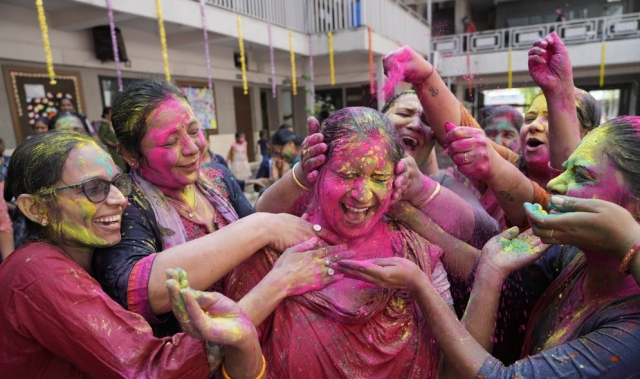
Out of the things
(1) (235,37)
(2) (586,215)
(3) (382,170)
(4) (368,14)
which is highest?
(4) (368,14)

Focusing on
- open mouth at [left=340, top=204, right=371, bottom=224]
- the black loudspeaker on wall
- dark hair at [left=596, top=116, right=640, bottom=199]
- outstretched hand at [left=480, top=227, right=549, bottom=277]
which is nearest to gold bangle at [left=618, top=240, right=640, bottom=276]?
dark hair at [left=596, top=116, right=640, bottom=199]

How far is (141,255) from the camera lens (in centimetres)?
145

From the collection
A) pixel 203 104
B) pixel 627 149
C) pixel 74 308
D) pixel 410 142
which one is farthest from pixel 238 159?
pixel 627 149

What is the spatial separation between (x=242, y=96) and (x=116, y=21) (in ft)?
16.4

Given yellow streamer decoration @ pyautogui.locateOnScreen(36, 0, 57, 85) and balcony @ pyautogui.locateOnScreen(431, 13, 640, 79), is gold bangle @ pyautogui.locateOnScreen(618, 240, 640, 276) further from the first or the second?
balcony @ pyautogui.locateOnScreen(431, 13, 640, 79)

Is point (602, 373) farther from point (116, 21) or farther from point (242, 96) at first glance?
point (242, 96)

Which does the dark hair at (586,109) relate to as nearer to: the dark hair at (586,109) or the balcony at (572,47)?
the dark hair at (586,109)

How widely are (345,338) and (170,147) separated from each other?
3.50ft

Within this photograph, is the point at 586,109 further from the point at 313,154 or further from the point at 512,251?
the point at 313,154

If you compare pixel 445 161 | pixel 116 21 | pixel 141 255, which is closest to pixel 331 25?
pixel 445 161

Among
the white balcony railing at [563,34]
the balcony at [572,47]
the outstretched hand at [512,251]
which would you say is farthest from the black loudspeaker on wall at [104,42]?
the white balcony railing at [563,34]

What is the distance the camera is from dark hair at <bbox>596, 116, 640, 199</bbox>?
123 cm

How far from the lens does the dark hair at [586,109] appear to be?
6.92 ft

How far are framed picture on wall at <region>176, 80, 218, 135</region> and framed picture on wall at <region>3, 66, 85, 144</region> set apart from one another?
3.24m
